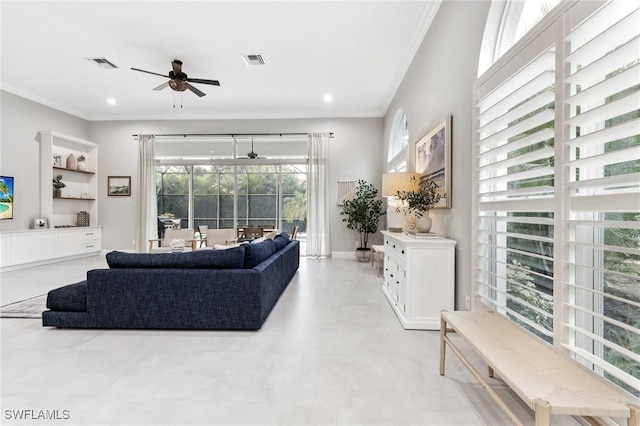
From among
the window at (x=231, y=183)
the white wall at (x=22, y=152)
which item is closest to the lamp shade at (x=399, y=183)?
the window at (x=231, y=183)

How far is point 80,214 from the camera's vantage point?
263 inches

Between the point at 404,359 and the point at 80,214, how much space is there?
7678 mm

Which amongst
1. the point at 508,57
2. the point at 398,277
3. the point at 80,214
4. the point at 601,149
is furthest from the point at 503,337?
the point at 80,214

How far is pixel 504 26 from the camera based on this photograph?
2225 mm

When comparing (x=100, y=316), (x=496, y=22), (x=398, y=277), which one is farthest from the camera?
(x=398, y=277)

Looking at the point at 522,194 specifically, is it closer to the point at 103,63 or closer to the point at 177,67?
the point at 177,67

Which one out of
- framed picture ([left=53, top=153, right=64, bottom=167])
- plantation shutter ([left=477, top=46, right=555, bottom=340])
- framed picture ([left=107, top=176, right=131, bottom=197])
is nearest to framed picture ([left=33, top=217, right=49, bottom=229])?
framed picture ([left=53, top=153, right=64, bottom=167])

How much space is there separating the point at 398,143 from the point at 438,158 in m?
2.78

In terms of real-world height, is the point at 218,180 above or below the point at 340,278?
above

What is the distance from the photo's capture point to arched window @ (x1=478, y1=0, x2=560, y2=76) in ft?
6.69

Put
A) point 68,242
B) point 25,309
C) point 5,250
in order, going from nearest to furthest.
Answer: point 25,309 → point 5,250 → point 68,242

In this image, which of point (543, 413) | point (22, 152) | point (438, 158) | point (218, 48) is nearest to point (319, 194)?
point (218, 48)

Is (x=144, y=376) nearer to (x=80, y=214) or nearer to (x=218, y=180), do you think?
(x=218, y=180)

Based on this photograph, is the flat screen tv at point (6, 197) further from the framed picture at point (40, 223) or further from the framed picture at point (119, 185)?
the framed picture at point (119, 185)
